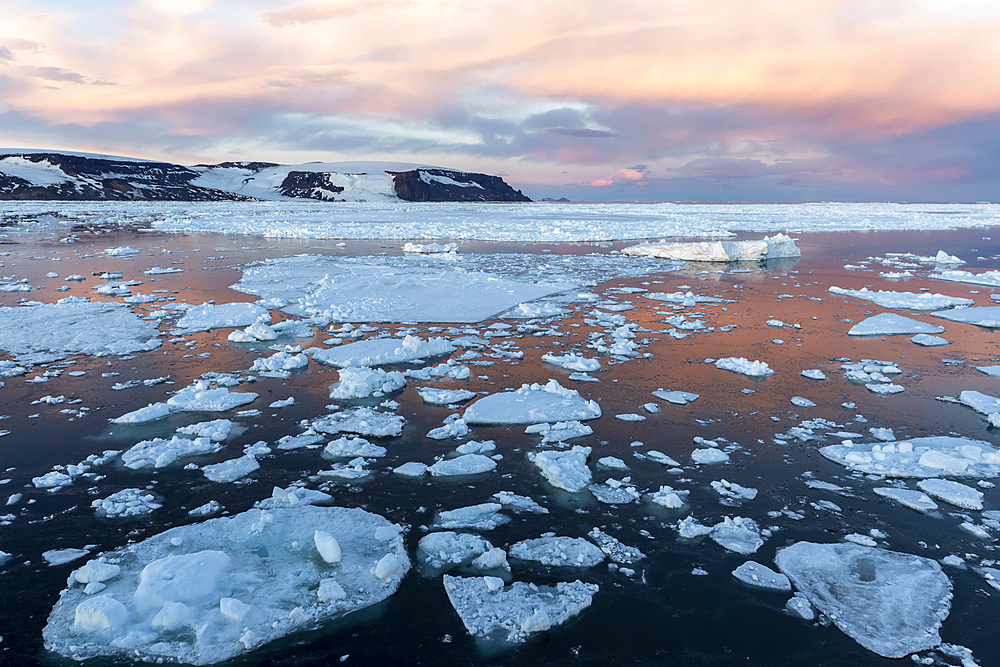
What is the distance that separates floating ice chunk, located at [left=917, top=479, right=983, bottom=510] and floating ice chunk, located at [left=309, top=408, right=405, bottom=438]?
411 centimetres

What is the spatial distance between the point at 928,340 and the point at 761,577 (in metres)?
6.70

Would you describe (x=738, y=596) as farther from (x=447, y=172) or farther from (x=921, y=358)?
(x=447, y=172)

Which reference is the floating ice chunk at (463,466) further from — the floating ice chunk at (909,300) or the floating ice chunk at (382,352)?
the floating ice chunk at (909,300)

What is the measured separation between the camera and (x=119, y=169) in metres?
105

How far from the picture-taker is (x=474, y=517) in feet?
11.9

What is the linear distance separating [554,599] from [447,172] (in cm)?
15250

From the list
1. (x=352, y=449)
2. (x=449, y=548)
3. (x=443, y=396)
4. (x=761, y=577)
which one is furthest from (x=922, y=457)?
(x=352, y=449)

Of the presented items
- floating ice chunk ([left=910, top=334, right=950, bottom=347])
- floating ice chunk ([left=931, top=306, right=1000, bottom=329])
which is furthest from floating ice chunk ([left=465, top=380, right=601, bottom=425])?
floating ice chunk ([left=931, top=306, right=1000, bottom=329])

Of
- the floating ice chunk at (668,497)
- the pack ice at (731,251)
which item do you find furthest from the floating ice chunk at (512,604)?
the pack ice at (731,251)

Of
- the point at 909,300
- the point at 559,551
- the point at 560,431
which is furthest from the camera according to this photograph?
the point at 909,300

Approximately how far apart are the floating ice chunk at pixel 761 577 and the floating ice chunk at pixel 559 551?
2.59 ft

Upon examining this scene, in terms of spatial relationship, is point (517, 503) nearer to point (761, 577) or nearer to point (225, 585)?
point (761, 577)

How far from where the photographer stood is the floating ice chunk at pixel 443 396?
561 centimetres

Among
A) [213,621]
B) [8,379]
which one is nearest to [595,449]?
[213,621]
